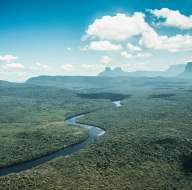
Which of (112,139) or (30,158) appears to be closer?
(30,158)

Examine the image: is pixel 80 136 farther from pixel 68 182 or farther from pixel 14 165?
pixel 68 182

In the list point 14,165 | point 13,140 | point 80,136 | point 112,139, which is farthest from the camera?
point 80,136

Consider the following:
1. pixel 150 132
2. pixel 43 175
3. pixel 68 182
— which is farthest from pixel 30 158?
pixel 150 132

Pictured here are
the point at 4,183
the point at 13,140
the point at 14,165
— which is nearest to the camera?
the point at 4,183

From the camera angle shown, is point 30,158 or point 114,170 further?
point 30,158

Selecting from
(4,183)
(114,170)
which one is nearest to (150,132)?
(114,170)

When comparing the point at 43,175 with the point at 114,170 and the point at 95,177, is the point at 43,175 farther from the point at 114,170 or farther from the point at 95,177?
the point at 114,170

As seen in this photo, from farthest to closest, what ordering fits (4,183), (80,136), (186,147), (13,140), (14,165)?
1. (80,136)
2. (13,140)
3. (186,147)
4. (14,165)
5. (4,183)

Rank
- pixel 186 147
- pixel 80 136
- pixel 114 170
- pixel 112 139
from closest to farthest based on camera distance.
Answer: pixel 114 170, pixel 186 147, pixel 112 139, pixel 80 136
